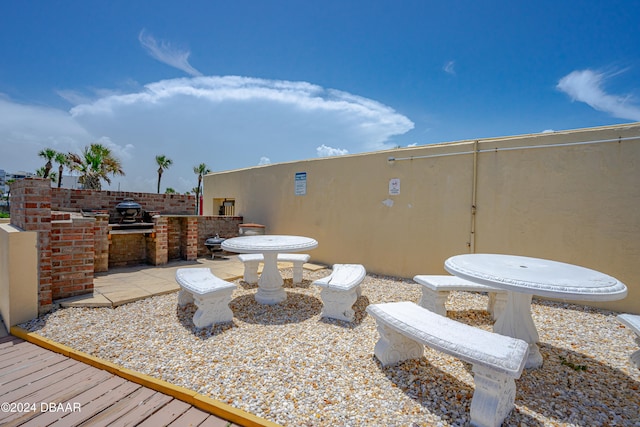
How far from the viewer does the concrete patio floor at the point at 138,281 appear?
3.62 metres

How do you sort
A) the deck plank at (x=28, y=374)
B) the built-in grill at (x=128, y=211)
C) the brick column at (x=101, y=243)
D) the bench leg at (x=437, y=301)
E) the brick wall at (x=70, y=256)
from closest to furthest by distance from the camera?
1. the deck plank at (x=28, y=374)
2. the bench leg at (x=437, y=301)
3. the brick wall at (x=70, y=256)
4. the brick column at (x=101, y=243)
5. the built-in grill at (x=128, y=211)

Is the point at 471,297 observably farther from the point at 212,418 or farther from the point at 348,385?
the point at 212,418

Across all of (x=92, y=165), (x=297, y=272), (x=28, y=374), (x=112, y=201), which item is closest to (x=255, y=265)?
(x=297, y=272)

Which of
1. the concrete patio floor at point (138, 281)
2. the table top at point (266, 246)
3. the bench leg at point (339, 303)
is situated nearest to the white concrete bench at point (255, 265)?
the concrete patio floor at point (138, 281)

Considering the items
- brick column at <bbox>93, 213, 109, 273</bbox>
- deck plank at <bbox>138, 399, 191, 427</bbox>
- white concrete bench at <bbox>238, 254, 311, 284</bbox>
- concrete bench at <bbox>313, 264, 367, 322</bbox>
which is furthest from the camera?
brick column at <bbox>93, 213, 109, 273</bbox>

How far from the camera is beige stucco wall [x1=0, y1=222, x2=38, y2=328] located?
3.00 metres

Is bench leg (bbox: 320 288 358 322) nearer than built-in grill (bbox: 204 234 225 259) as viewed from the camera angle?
Yes

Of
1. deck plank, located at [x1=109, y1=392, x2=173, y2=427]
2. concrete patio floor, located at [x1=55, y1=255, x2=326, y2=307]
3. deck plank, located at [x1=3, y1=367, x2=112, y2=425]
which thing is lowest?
deck plank, located at [x1=3, y1=367, x2=112, y2=425]

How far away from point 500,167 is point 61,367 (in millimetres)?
5907

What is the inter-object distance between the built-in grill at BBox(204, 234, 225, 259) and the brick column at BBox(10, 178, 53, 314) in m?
3.37

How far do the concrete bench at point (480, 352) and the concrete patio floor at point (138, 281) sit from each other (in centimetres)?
345

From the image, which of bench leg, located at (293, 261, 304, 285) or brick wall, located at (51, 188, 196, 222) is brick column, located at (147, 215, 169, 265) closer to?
brick wall, located at (51, 188, 196, 222)

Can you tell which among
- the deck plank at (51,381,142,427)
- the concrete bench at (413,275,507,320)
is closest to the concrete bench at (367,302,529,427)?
the concrete bench at (413,275,507,320)

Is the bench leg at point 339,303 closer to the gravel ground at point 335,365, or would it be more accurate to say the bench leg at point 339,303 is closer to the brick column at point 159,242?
the gravel ground at point 335,365
